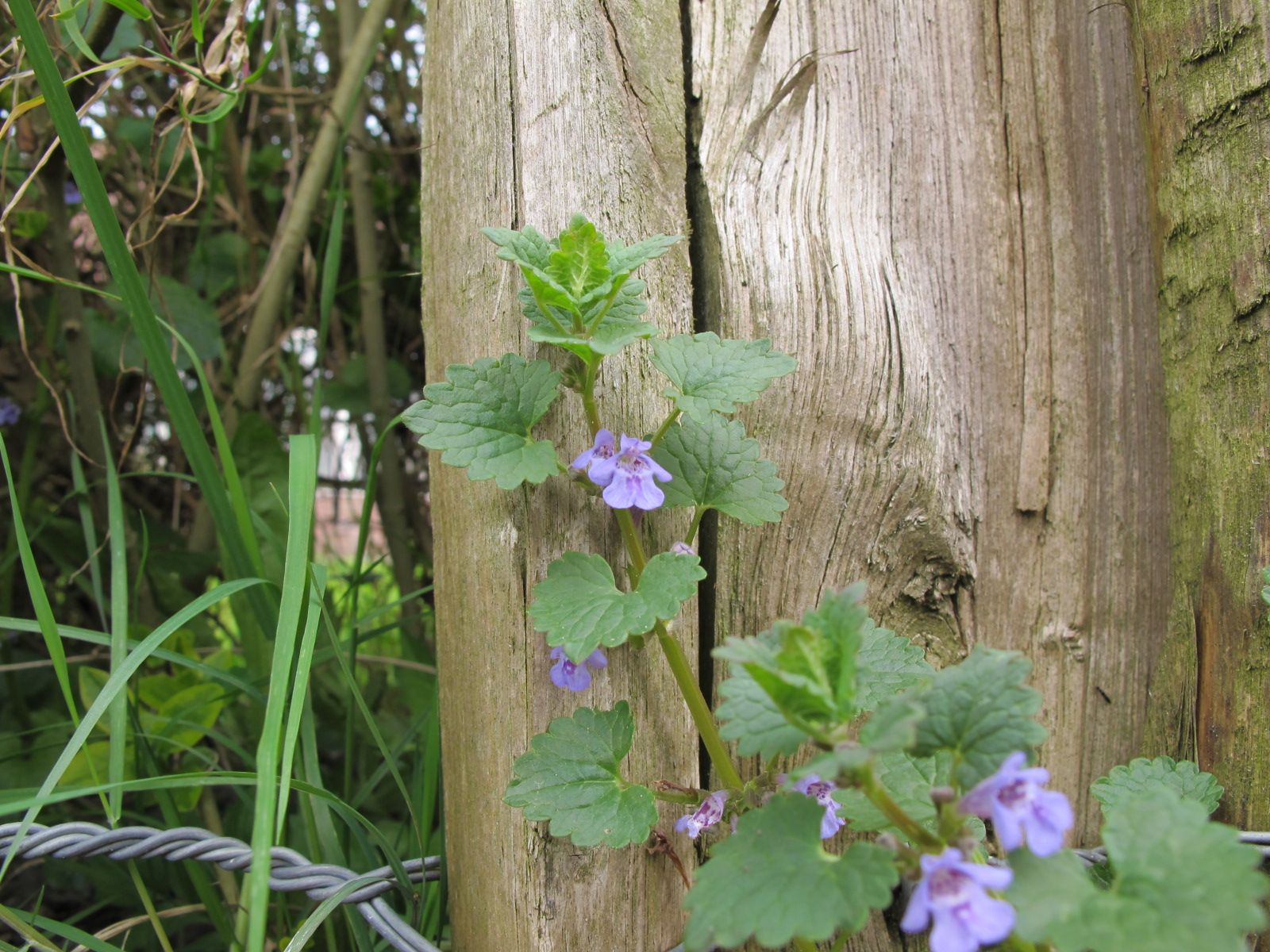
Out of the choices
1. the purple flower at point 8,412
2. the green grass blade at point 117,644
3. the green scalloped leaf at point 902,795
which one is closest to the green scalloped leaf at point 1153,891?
the green scalloped leaf at point 902,795

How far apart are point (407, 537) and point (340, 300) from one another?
79 centimetres

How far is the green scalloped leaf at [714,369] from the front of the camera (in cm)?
100

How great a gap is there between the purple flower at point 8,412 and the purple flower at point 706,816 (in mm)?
2084

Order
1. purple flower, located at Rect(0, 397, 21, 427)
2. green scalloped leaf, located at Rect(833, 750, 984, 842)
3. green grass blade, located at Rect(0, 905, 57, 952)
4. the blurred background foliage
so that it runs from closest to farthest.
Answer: green scalloped leaf, located at Rect(833, 750, 984, 842) < green grass blade, located at Rect(0, 905, 57, 952) < the blurred background foliage < purple flower, located at Rect(0, 397, 21, 427)

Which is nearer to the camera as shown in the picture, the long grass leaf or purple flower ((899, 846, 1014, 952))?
purple flower ((899, 846, 1014, 952))

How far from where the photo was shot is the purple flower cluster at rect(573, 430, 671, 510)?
0.99 m

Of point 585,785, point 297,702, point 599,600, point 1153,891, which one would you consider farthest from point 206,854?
point 1153,891

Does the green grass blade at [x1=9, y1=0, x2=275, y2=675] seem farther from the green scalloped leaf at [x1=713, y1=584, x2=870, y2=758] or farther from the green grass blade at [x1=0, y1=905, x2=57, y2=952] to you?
the green scalloped leaf at [x1=713, y1=584, x2=870, y2=758]

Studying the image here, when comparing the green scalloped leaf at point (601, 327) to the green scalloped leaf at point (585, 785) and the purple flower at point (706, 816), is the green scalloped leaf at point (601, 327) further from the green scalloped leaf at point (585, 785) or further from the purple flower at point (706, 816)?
the purple flower at point (706, 816)

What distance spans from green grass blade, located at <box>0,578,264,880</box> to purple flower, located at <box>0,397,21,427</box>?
1.41 metres

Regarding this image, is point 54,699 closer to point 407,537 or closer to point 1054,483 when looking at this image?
point 407,537

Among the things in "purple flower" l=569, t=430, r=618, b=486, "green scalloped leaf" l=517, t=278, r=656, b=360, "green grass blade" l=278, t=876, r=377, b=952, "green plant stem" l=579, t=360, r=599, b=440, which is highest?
"green scalloped leaf" l=517, t=278, r=656, b=360

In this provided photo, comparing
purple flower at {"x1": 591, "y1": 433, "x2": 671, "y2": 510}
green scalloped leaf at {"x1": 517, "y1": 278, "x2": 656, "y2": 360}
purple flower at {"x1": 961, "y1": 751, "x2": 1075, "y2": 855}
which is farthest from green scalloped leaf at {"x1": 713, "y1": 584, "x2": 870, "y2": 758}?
green scalloped leaf at {"x1": 517, "y1": 278, "x2": 656, "y2": 360}

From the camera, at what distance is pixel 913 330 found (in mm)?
1356
